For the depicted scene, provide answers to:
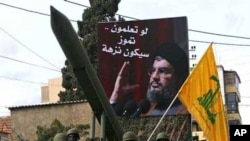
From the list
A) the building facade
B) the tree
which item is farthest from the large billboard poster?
the building facade

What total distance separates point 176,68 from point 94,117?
465 inches

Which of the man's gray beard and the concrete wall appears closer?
the man's gray beard

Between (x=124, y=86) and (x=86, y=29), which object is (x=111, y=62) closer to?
(x=124, y=86)

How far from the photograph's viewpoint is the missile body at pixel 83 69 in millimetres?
7812

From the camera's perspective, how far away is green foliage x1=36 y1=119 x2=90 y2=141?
23.1 meters

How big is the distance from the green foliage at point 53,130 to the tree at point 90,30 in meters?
5.31

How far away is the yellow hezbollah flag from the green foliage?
10.4 metres

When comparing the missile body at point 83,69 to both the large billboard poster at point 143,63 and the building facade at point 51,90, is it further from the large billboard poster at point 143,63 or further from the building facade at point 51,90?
the building facade at point 51,90

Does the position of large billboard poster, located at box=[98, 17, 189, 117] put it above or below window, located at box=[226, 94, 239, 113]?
below

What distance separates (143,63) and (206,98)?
7750 mm

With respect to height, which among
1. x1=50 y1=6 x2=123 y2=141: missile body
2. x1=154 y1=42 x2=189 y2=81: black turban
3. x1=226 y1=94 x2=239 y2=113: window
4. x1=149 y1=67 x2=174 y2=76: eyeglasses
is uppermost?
x1=226 y1=94 x2=239 y2=113: window

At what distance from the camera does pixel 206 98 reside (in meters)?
13.1

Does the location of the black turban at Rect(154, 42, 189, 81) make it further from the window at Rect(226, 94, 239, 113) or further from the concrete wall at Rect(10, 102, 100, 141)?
the window at Rect(226, 94, 239, 113)

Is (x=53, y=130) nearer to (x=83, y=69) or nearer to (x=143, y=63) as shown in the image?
(x=143, y=63)
